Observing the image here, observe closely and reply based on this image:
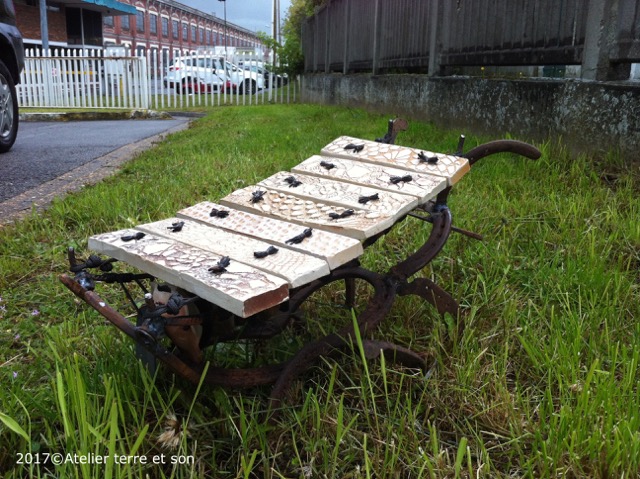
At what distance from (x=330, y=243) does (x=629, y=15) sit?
2813 mm

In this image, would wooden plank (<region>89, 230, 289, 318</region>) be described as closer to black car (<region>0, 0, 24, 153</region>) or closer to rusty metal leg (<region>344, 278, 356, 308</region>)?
rusty metal leg (<region>344, 278, 356, 308</region>)

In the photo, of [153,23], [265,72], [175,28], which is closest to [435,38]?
[265,72]

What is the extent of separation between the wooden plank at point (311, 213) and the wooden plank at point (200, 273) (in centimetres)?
30

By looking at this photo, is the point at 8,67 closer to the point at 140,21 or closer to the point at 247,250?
the point at 247,250

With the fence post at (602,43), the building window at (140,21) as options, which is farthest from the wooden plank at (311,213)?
the building window at (140,21)

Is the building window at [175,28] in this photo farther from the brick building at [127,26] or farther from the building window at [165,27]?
the building window at [165,27]

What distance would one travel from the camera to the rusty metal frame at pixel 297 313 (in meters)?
1.23

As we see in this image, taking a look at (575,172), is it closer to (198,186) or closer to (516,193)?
(516,193)

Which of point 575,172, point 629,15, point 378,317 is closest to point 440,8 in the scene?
point 629,15

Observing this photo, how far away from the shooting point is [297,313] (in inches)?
67.6

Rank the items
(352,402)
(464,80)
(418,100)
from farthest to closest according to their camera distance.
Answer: (418,100) → (464,80) → (352,402)

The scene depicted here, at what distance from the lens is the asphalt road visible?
376cm

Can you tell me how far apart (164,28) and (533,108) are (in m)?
55.4

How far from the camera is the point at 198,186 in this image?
3457 mm
